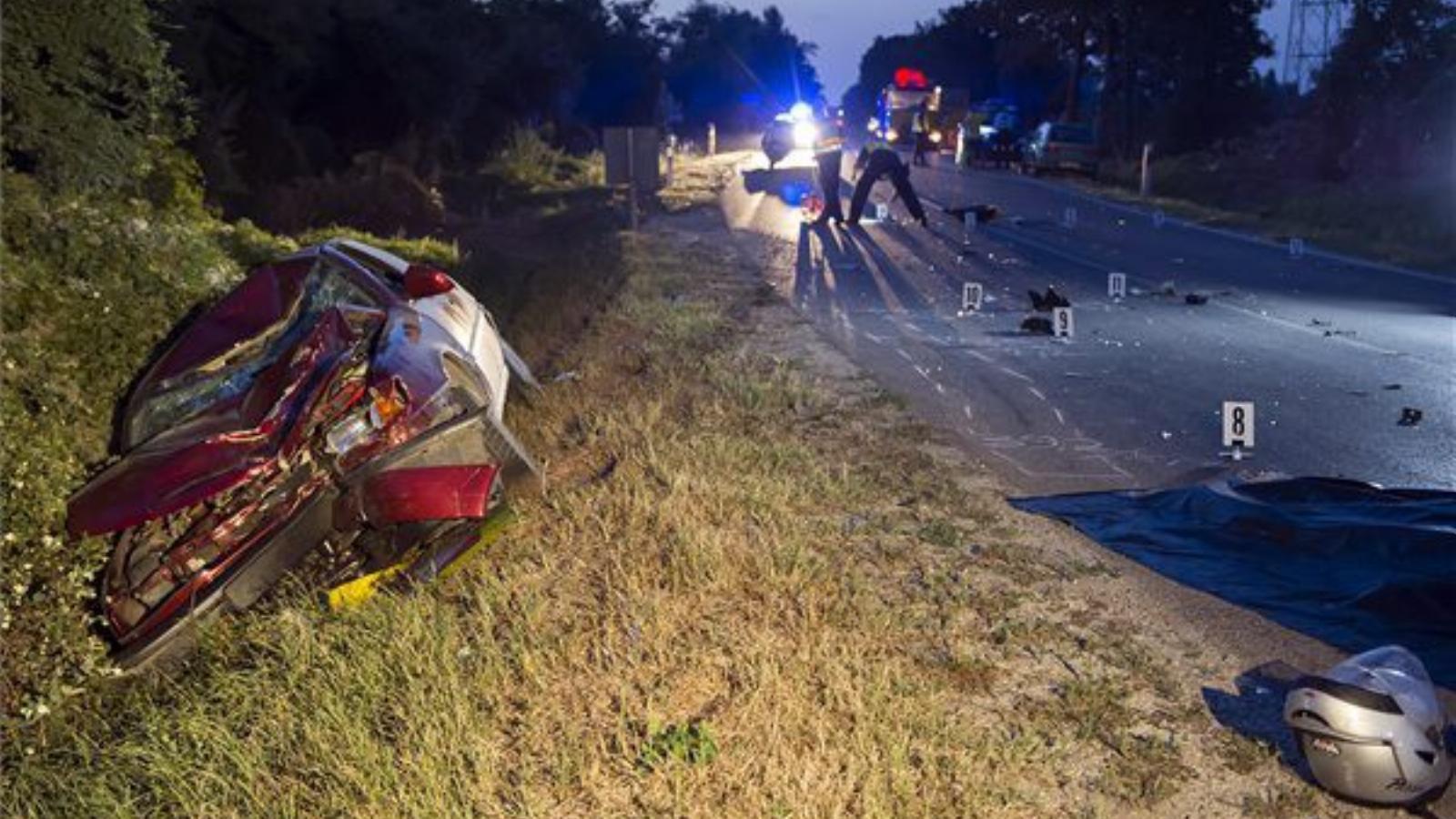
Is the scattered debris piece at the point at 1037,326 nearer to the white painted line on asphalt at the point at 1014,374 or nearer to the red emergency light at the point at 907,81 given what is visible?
the white painted line on asphalt at the point at 1014,374

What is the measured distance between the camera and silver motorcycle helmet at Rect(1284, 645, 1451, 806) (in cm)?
389

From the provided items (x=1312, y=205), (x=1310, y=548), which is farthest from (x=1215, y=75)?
(x=1310, y=548)

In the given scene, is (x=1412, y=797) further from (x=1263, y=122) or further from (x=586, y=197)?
(x=1263, y=122)

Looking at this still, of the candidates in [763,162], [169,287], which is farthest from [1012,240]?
[763,162]

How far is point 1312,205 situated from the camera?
88.1 feet

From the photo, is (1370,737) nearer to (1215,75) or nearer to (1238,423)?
(1238,423)

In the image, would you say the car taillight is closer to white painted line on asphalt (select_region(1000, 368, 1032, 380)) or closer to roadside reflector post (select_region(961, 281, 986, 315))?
white painted line on asphalt (select_region(1000, 368, 1032, 380))

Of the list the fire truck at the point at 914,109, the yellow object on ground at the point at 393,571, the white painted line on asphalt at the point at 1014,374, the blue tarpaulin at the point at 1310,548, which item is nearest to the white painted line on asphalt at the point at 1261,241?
the white painted line on asphalt at the point at 1014,374

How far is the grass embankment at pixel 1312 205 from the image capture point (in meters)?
20.8

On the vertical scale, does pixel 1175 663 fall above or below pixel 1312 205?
below

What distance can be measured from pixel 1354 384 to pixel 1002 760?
7.65 m

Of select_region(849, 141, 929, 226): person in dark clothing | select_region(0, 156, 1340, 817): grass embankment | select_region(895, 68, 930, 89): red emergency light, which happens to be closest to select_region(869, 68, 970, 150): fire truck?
select_region(895, 68, 930, 89): red emergency light

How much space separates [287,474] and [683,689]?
2355 mm

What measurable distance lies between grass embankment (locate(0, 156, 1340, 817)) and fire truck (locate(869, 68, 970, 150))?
4623cm
